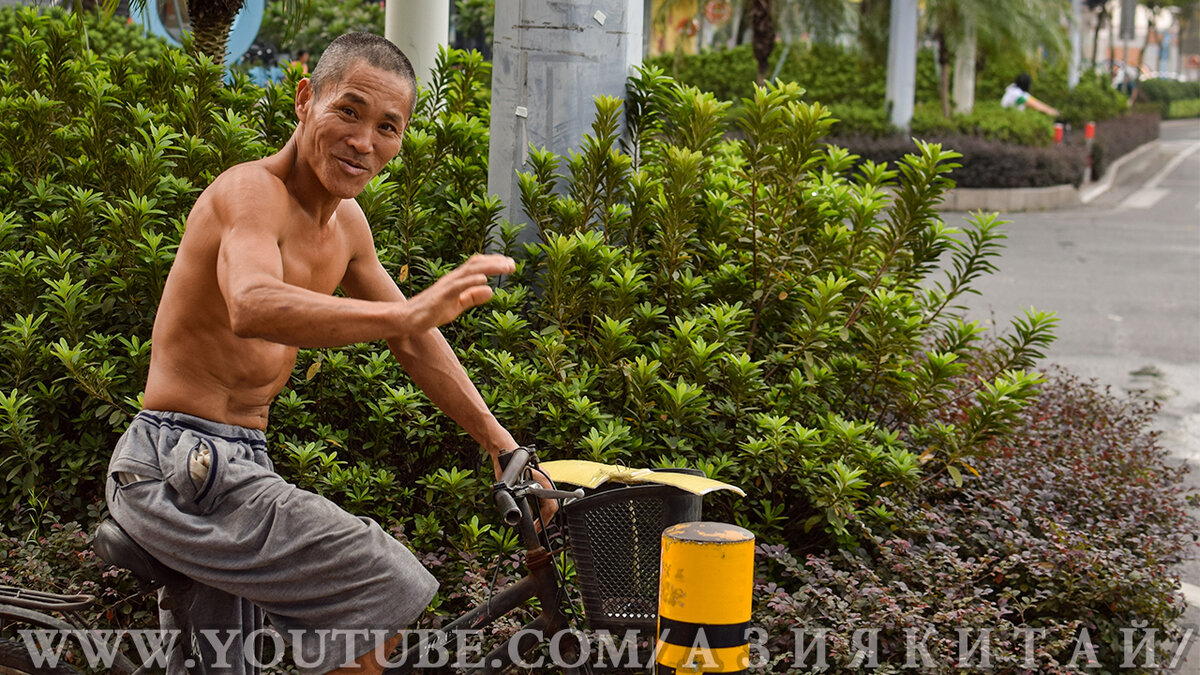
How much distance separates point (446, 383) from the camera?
10.1ft

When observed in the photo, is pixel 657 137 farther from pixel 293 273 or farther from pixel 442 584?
pixel 293 273

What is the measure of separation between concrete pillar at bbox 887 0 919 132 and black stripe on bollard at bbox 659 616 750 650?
19.9m

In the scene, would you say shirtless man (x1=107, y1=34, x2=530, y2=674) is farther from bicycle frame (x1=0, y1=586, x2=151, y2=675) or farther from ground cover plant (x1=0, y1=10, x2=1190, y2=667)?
ground cover plant (x1=0, y1=10, x2=1190, y2=667)

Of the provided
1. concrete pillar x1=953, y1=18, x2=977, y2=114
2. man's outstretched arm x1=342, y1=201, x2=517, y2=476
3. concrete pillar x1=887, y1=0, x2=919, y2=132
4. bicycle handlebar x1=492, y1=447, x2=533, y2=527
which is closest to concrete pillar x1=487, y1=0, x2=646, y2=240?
man's outstretched arm x1=342, y1=201, x2=517, y2=476

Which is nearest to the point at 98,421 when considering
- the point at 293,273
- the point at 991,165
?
the point at 293,273

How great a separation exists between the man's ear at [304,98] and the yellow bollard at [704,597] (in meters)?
1.17

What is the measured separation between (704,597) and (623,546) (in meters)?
0.21

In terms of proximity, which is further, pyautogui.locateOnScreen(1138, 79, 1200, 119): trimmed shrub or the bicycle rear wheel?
pyautogui.locateOnScreen(1138, 79, 1200, 119): trimmed shrub

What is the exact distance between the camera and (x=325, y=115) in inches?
105

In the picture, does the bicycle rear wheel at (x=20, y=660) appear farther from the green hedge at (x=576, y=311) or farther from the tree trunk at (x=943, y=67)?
the tree trunk at (x=943, y=67)

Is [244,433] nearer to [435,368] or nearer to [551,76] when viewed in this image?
[435,368]

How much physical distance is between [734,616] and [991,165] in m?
19.3

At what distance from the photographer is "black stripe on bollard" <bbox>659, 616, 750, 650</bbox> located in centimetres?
281

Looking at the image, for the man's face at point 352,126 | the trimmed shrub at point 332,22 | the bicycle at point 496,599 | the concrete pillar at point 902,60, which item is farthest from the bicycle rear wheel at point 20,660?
the concrete pillar at point 902,60
